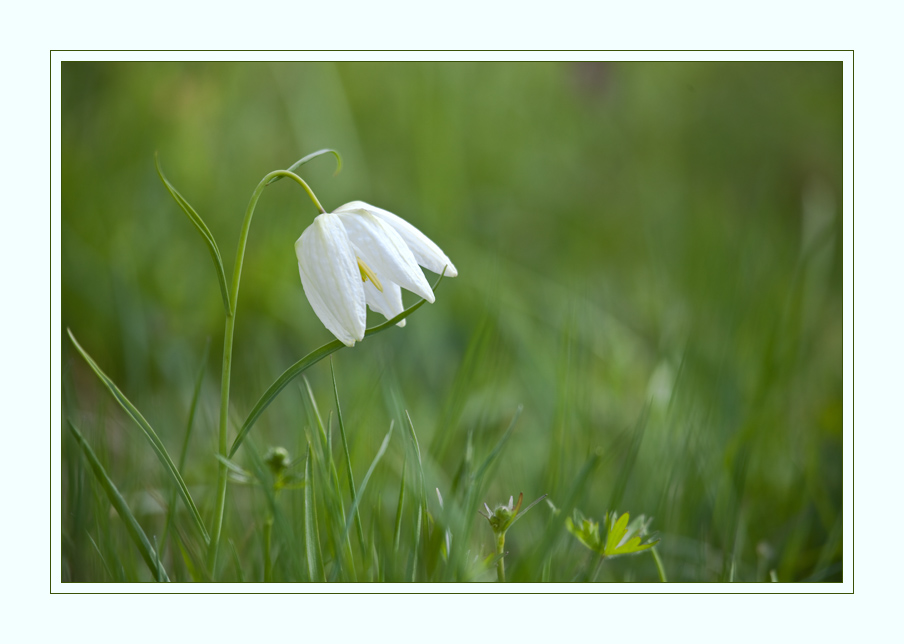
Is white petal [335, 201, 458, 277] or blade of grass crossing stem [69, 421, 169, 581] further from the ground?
white petal [335, 201, 458, 277]

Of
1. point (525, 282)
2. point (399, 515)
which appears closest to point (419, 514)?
point (399, 515)

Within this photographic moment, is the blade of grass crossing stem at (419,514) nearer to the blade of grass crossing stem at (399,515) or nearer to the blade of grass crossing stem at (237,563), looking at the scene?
the blade of grass crossing stem at (399,515)

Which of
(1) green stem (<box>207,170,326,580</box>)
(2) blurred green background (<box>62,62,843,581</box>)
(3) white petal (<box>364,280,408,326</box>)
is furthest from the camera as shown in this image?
(2) blurred green background (<box>62,62,843,581</box>)

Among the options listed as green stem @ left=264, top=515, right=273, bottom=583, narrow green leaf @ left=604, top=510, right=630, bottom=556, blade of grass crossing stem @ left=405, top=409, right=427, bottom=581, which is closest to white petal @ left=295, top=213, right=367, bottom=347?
blade of grass crossing stem @ left=405, top=409, right=427, bottom=581

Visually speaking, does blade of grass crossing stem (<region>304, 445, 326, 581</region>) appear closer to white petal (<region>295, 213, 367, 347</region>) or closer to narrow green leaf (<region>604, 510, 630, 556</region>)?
white petal (<region>295, 213, 367, 347</region>)

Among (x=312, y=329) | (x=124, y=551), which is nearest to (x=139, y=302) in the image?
(x=312, y=329)

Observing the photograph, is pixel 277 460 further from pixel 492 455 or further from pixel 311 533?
pixel 492 455
